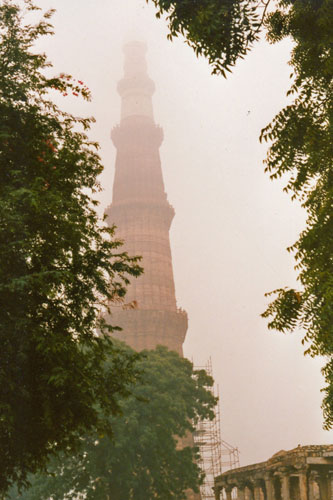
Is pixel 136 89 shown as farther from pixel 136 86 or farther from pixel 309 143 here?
pixel 309 143

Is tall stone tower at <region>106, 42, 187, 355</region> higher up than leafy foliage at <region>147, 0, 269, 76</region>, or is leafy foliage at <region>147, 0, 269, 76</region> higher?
tall stone tower at <region>106, 42, 187, 355</region>

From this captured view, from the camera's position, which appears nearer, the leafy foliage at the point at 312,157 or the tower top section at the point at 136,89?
the leafy foliage at the point at 312,157

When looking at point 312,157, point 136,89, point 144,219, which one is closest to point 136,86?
point 136,89

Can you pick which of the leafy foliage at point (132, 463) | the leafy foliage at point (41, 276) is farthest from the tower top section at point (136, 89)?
the leafy foliage at point (41, 276)

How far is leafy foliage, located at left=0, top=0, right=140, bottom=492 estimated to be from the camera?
803 cm

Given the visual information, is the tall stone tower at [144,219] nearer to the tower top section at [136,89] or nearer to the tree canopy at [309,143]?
the tower top section at [136,89]

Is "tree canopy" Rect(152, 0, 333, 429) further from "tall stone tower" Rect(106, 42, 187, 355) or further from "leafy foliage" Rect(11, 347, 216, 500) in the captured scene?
"tall stone tower" Rect(106, 42, 187, 355)

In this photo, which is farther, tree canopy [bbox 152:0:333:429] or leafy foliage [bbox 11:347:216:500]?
leafy foliage [bbox 11:347:216:500]

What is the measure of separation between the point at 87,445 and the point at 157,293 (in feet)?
85.9

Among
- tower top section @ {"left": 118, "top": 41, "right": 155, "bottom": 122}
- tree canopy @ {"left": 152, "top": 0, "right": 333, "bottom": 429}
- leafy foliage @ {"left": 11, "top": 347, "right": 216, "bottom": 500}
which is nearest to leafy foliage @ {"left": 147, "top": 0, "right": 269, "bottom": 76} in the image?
tree canopy @ {"left": 152, "top": 0, "right": 333, "bottom": 429}

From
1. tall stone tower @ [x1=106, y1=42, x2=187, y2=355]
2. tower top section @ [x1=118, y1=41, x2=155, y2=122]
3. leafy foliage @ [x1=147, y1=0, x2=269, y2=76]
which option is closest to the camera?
leafy foliage @ [x1=147, y1=0, x2=269, y2=76]

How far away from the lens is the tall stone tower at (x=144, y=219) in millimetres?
46328

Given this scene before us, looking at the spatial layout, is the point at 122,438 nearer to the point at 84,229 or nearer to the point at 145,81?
the point at 84,229

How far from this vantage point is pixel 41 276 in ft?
26.0
